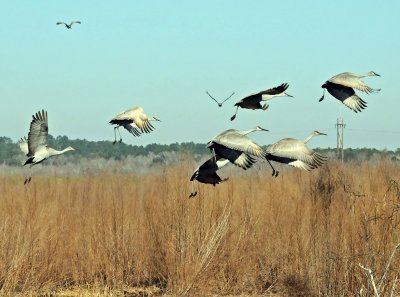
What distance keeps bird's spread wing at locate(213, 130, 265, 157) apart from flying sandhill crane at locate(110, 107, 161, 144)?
1419 millimetres

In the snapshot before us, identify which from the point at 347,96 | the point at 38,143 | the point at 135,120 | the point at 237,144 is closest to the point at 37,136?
the point at 38,143

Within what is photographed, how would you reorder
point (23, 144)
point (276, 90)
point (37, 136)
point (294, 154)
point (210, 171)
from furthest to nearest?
point (23, 144) → point (37, 136) → point (210, 171) → point (294, 154) → point (276, 90)

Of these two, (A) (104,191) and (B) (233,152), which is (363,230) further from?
(A) (104,191)

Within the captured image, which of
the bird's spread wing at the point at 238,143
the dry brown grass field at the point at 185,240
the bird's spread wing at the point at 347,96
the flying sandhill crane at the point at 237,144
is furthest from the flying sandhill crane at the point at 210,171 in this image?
the bird's spread wing at the point at 347,96

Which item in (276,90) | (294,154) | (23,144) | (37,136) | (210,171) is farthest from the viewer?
(23,144)

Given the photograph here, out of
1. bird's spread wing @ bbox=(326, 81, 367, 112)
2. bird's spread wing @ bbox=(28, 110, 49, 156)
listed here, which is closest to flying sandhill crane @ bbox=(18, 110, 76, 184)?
bird's spread wing @ bbox=(28, 110, 49, 156)

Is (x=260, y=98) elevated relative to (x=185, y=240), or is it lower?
elevated

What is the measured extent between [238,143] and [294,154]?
3.38 ft

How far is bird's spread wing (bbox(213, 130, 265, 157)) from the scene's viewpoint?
1028 cm

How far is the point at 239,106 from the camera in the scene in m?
10.7

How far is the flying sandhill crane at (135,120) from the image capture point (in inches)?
452

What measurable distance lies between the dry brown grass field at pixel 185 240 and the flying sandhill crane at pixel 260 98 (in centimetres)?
189

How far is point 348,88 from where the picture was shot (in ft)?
35.1

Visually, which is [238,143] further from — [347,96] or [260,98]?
[347,96]
